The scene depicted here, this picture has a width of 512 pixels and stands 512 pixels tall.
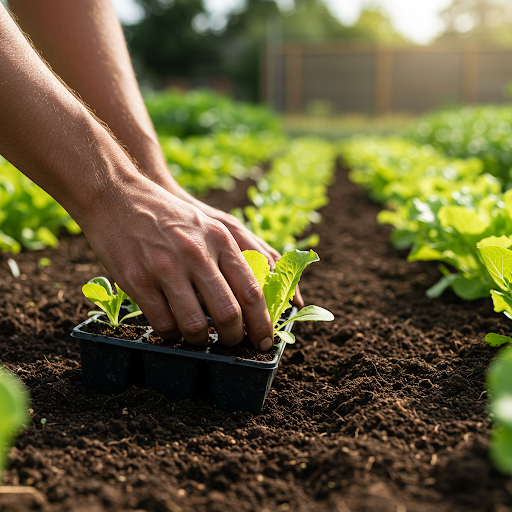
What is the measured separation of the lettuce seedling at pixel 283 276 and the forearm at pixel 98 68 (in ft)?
1.83

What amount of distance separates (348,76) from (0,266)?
67.9 ft

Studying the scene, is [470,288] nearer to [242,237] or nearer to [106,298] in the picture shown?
[242,237]

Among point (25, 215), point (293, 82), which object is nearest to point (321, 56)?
point (293, 82)

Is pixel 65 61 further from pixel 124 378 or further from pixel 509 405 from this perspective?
pixel 509 405

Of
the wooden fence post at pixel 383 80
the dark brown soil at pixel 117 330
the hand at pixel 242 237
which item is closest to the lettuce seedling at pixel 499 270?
the hand at pixel 242 237

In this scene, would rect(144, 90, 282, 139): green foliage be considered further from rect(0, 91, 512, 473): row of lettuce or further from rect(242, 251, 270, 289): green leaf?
rect(242, 251, 270, 289): green leaf

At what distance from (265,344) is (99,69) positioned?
4.02 ft

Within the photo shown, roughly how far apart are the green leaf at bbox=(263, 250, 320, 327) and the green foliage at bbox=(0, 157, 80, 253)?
1828 mm

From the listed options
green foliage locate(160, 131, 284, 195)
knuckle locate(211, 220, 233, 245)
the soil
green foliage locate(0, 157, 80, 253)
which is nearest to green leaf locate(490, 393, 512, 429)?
the soil

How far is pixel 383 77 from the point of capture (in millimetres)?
20750

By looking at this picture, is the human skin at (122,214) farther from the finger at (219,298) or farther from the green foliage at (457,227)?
the green foliage at (457,227)

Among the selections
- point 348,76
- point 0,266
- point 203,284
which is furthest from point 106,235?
point 348,76

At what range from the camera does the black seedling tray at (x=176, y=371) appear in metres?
1.43

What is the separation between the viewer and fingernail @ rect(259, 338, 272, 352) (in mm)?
1447
